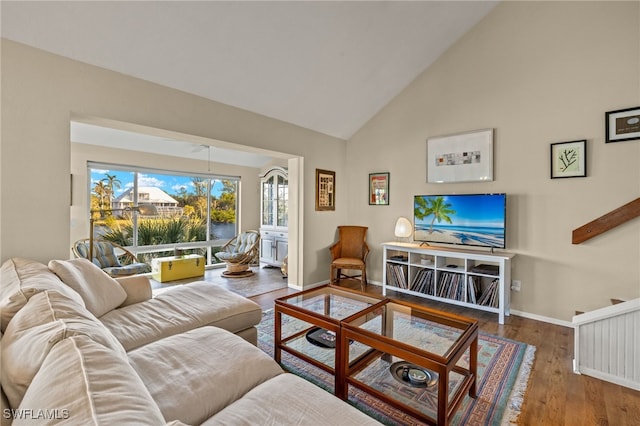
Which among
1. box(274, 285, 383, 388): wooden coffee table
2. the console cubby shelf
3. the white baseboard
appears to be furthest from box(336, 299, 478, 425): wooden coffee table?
the white baseboard

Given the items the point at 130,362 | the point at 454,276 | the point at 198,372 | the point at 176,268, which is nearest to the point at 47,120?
the point at 130,362

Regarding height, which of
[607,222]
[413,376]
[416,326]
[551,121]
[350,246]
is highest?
[551,121]

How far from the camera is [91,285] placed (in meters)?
1.98

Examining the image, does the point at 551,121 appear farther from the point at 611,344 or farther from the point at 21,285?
the point at 21,285

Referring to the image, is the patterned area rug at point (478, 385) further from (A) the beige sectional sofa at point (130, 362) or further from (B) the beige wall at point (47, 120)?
(B) the beige wall at point (47, 120)

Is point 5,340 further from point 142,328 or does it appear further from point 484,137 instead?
point 484,137

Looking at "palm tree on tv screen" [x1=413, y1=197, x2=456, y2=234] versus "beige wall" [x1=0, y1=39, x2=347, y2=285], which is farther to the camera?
"palm tree on tv screen" [x1=413, y1=197, x2=456, y2=234]

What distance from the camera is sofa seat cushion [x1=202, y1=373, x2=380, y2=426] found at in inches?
42.6

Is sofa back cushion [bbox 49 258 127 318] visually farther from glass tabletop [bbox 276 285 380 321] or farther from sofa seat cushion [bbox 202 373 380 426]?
sofa seat cushion [bbox 202 373 380 426]

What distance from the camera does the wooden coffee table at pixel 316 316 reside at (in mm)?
2064

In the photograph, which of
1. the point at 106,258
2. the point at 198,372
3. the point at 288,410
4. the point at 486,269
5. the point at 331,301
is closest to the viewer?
the point at 288,410

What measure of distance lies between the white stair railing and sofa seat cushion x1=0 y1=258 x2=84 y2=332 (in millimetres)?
3299

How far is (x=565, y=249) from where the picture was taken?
3012mm

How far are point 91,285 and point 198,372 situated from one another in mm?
1185
